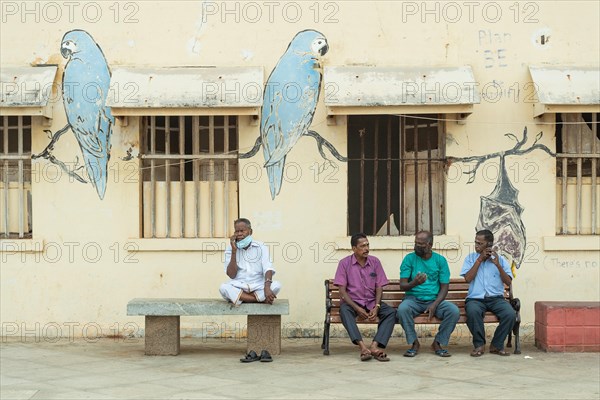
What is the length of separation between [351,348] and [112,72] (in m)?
4.04

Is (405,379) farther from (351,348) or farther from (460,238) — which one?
(460,238)

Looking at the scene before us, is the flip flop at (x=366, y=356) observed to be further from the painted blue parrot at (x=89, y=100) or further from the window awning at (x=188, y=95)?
the painted blue parrot at (x=89, y=100)

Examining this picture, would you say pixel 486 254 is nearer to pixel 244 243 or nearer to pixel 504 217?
pixel 504 217

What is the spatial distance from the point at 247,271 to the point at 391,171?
2412mm

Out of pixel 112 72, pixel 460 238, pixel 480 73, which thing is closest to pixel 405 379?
pixel 460 238

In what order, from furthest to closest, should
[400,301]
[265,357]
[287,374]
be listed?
[400,301]
[265,357]
[287,374]

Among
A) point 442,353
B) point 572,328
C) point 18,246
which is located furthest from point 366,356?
point 18,246

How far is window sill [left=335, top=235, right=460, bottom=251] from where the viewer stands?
37.5 feet

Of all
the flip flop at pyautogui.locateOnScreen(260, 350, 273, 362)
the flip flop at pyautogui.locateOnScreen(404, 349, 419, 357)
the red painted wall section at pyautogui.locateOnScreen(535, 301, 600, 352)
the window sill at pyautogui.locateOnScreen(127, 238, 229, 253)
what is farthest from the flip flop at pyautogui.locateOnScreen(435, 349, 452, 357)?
the window sill at pyautogui.locateOnScreen(127, 238, 229, 253)

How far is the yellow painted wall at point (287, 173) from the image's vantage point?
11.4m

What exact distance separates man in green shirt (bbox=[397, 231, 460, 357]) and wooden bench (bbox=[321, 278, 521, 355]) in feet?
0.37

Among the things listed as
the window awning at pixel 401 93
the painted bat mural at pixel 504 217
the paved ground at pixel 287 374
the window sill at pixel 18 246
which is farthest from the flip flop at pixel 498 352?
the window sill at pixel 18 246

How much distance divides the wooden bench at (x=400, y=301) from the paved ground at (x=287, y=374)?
0.27 m

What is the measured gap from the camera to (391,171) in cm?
1165
